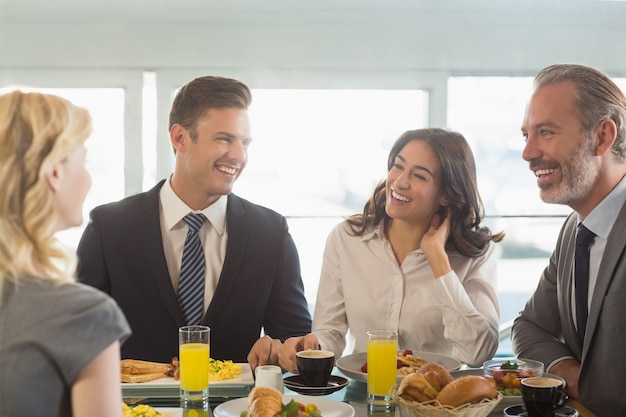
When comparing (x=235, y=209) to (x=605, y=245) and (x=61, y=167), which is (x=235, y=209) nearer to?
(x=605, y=245)

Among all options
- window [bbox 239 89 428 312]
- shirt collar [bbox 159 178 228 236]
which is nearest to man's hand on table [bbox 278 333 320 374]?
shirt collar [bbox 159 178 228 236]

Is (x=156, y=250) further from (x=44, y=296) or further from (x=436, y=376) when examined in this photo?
(x=44, y=296)

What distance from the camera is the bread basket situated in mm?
1692

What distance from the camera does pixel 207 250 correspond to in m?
2.77

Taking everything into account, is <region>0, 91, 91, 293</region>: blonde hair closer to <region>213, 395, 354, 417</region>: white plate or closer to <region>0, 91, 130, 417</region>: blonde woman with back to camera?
<region>0, 91, 130, 417</region>: blonde woman with back to camera

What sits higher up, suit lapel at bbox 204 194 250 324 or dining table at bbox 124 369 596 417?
suit lapel at bbox 204 194 250 324

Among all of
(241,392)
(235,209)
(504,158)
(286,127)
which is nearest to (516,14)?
(504,158)

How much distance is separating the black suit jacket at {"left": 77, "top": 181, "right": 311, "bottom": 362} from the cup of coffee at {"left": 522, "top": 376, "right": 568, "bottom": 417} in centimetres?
117

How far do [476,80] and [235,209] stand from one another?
2.74 meters

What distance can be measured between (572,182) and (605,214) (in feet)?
0.45

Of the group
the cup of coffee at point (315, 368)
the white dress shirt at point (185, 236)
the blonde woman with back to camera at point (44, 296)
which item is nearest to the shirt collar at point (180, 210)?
the white dress shirt at point (185, 236)

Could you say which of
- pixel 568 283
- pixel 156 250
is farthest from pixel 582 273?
pixel 156 250

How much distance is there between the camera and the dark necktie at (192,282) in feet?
8.73

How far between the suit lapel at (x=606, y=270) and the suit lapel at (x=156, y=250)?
1.29 meters
